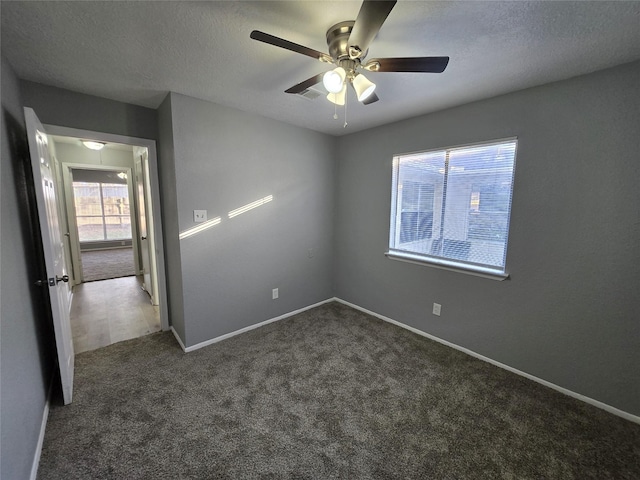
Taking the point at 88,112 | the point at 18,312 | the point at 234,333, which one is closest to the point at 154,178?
the point at 88,112

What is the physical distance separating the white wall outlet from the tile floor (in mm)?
1525

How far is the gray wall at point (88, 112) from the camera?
6.91 feet

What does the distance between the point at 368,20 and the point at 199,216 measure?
2109 mm

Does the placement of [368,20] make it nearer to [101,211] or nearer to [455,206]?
[455,206]

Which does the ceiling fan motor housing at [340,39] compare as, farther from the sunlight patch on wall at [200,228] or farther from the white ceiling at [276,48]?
the sunlight patch on wall at [200,228]

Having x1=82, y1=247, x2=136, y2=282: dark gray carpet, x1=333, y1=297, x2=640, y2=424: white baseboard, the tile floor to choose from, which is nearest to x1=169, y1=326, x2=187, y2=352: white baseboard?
the tile floor

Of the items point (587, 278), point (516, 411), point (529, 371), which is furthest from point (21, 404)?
point (587, 278)

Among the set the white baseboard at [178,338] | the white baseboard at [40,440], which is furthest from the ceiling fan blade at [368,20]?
the white baseboard at [178,338]

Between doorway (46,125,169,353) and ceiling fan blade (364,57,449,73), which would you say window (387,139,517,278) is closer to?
ceiling fan blade (364,57,449,73)

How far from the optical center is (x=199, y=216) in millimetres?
2521

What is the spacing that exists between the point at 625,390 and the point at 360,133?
3.34 metres

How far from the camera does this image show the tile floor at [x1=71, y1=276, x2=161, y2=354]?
2.88 meters

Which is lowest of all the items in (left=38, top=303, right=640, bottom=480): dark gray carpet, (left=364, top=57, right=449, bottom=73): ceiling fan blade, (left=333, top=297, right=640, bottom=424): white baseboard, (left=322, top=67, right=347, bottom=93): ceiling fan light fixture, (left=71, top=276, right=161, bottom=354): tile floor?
(left=71, top=276, right=161, bottom=354): tile floor

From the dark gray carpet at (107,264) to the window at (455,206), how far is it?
5.68 m
